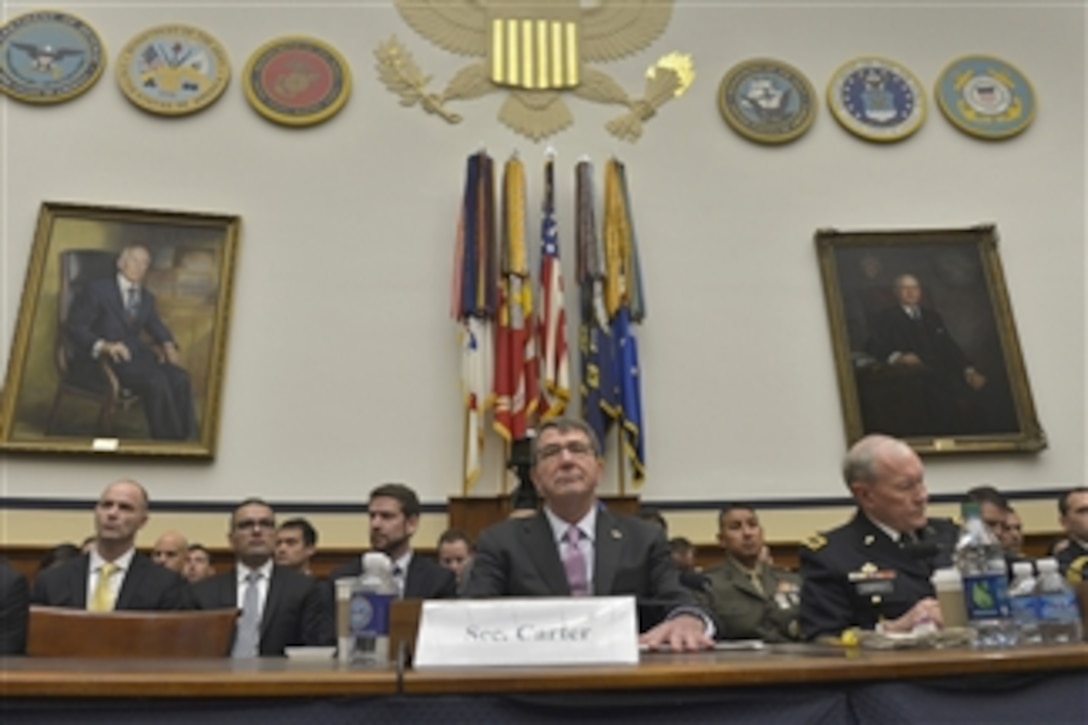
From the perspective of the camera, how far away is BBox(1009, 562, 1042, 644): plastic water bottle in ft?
6.39

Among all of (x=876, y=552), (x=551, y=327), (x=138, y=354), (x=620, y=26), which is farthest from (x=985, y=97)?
(x=138, y=354)

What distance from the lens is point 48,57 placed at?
23.0ft

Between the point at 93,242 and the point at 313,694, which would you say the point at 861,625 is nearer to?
the point at 313,694

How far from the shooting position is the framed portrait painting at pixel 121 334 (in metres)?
6.20

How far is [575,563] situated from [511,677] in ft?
4.54

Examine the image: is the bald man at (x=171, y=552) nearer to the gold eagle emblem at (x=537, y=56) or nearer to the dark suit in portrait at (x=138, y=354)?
the dark suit in portrait at (x=138, y=354)

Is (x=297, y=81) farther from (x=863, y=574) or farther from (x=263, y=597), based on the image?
(x=863, y=574)

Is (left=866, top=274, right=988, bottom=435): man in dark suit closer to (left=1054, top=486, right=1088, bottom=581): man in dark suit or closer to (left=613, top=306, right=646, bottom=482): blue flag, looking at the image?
(left=613, top=306, right=646, bottom=482): blue flag

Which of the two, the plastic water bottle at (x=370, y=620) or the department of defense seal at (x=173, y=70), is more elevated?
the department of defense seal at (x=173, y=70)

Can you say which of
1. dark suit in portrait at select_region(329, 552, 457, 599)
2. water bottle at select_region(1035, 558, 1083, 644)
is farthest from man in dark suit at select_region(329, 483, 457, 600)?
water bottle at select_region(1035, 558, 1083, 644)

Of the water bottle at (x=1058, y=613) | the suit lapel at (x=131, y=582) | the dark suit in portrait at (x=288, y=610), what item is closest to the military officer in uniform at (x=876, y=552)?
the water bottle at (x=1058, y=613)

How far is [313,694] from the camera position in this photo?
139cm

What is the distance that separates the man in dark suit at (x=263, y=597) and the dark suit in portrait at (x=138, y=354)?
2.13 metres

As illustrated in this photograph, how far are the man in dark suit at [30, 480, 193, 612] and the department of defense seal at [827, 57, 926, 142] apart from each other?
20.8ft
